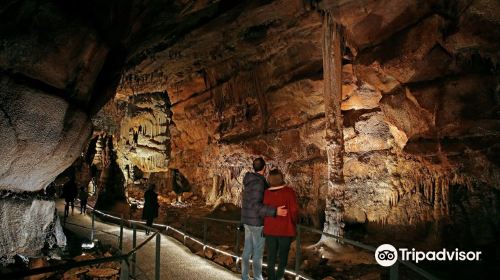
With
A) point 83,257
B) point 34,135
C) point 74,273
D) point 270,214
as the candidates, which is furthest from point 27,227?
point 270,214

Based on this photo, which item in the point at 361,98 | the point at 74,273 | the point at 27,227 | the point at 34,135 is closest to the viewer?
the point at 34,135

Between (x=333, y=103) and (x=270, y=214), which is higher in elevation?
(x=333, y=103)

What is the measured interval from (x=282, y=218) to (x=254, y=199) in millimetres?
347

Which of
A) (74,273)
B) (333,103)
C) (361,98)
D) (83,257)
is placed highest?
(361,98)

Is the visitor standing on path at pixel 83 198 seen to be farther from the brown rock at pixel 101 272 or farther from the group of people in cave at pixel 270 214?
the group of people in cave at pixel 270 214

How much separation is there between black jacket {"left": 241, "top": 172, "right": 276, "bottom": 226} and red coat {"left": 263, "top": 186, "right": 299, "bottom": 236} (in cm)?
9

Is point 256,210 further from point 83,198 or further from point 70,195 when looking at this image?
point 83,198

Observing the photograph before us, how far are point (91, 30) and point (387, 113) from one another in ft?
24.6

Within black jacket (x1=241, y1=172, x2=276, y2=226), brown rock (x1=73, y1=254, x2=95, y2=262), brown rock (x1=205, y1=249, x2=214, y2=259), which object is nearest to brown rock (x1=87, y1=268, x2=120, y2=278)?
brown rock (x1=73, y1=254, x2=95, y2=262)

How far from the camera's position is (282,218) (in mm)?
4016

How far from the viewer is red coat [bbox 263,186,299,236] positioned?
401 cm

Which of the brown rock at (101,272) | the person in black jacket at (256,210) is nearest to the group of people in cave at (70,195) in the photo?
the brown rock at (101,272)

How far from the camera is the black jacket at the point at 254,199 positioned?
4.08m

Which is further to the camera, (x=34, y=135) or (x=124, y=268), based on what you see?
(x=34, y=135)
